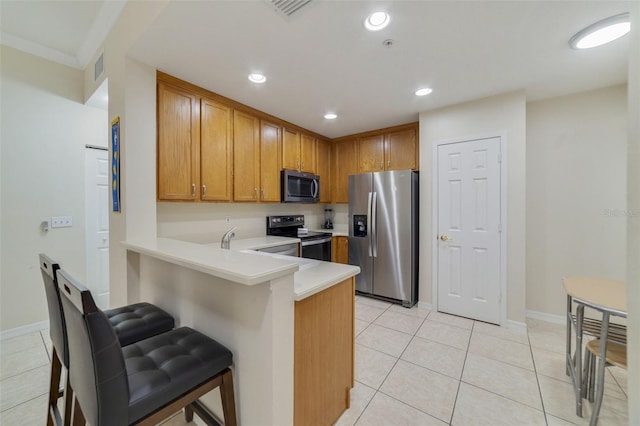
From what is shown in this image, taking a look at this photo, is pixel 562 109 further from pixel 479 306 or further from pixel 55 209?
pixel 55 209

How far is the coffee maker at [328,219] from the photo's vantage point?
4551 mm

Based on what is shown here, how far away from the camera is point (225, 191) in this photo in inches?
108

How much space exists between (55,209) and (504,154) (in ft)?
16.0

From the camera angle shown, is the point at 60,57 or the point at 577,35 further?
the point at 60,57

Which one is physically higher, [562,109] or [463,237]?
[562,109]

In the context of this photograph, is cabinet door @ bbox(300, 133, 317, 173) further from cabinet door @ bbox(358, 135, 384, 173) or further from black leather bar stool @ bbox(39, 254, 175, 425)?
black leather bar stool @ bbox(39, 254, 175, 425)

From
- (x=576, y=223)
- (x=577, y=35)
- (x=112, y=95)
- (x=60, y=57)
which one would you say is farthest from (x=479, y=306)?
(x=60, y=57)

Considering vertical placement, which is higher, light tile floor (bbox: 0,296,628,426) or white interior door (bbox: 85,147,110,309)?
white interior door (bbox: 85,147,110,309)

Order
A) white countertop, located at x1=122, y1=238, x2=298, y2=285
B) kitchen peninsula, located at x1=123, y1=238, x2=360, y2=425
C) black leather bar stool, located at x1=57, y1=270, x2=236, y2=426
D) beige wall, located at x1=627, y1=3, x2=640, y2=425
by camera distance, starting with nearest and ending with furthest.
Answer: beige wall, located at x1=627, y1=3, x2=640, y2=425, black leather bar stool, located at x1=57, y1=270, x2=236, y2=426, white countertop, located at x1=122, y1=238, x2=298, y2=285, kitchen peninsula, located at x1=123, y1=238, x2=360, y2=425

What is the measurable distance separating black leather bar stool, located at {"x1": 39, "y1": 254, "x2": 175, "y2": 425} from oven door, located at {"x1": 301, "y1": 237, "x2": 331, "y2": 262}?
1.99m

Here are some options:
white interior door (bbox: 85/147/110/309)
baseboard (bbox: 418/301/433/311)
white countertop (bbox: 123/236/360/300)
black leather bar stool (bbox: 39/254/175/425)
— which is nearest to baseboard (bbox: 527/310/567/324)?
baseboard (bbox: 418/301/433/311)

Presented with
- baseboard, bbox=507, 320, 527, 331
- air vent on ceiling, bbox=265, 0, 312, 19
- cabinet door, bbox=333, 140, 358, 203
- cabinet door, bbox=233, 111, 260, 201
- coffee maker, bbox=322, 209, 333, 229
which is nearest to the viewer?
air vent on ceiling, bbox=265, 0, 312, 19

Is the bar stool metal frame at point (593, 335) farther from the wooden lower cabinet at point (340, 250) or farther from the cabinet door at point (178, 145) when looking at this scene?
the cabinet door at point (178, 145)

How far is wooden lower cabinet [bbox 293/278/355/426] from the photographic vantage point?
1.22 meters
